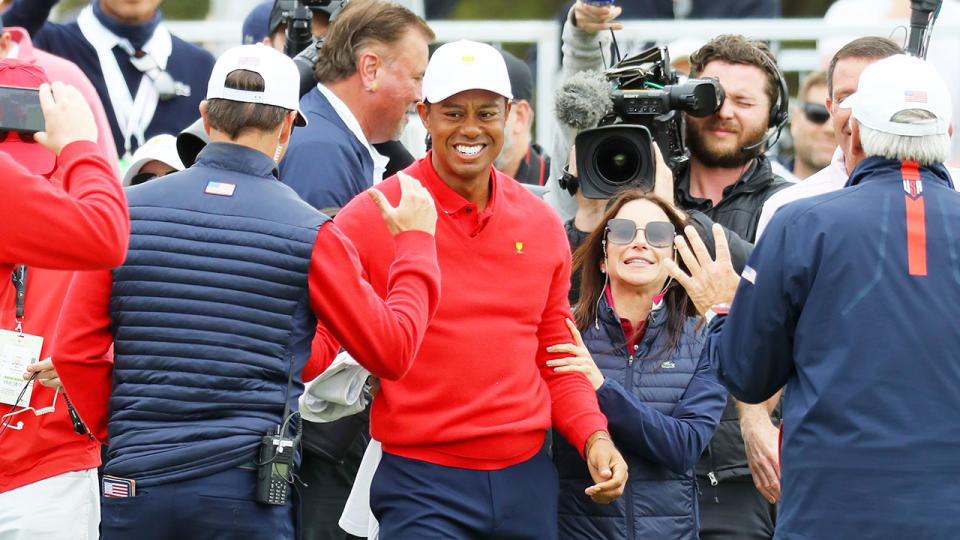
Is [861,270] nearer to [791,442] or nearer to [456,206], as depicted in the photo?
[791,442]

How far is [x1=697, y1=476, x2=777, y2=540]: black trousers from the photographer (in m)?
5.00

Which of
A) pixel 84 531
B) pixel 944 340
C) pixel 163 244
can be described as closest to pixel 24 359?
pixel 84 531

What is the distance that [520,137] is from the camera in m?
7.04

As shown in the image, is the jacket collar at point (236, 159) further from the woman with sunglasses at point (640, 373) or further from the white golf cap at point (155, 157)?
the white golf cap at point (155, 157)

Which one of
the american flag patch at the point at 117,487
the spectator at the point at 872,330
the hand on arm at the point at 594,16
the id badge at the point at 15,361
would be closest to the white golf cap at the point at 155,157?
the id badge at the point at 15,361

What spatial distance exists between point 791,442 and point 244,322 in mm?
1568

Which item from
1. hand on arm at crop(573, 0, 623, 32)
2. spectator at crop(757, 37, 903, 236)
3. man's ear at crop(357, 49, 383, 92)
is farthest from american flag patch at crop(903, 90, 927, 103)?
man's ear at crop(357, 49, 383, 92)

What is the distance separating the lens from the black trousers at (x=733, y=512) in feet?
16.4

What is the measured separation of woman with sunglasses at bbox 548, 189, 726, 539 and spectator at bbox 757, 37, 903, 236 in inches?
18.4

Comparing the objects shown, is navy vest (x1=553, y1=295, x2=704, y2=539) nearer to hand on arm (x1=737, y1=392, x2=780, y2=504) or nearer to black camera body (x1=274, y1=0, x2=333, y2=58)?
hand on arm (x1=737, y1=392, x2=780, y2=504)

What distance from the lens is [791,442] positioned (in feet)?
12.6

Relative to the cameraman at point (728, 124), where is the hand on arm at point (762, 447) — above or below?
below

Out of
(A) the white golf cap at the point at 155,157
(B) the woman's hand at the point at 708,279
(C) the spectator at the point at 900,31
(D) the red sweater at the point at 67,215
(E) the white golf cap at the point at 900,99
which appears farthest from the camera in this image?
(C) the spectator at the point at 900,31

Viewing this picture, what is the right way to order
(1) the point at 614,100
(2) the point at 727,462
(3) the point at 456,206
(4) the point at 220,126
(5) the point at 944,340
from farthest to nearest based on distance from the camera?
(1) the point at 614,100 → (2) the point at 727,462 → (3) the point at 456,206 → (4) the point at 220,126 → (5) the point at 944,340
